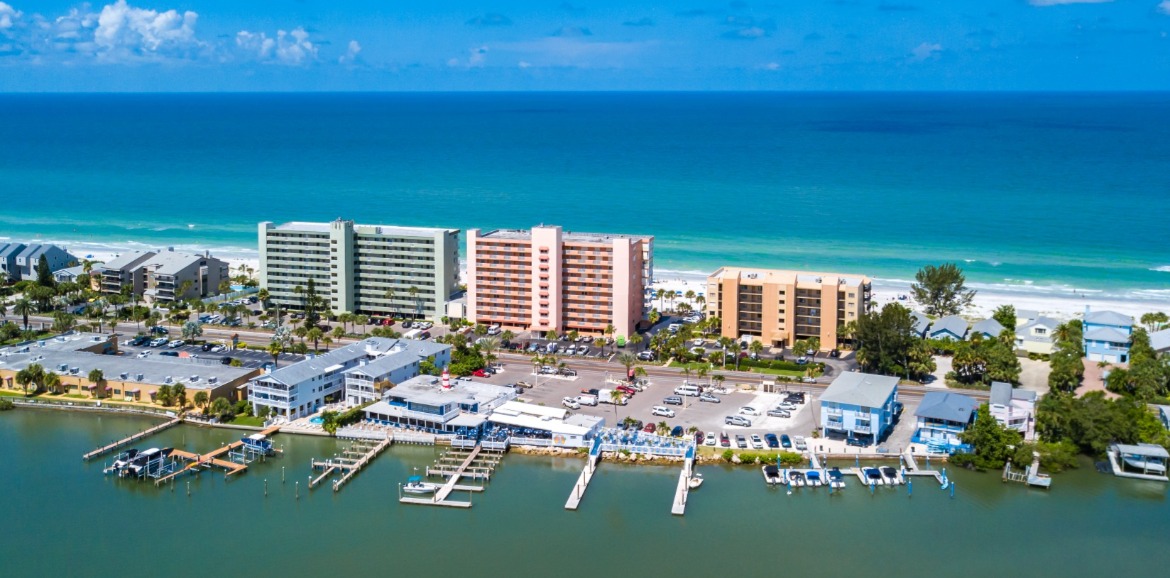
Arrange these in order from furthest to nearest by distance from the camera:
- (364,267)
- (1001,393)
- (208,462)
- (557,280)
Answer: (364,267) → (557,280) → (1001,393) → (208,462)

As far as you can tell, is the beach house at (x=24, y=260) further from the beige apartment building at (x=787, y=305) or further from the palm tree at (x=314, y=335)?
the beige apartment building at (x=787, y=305)

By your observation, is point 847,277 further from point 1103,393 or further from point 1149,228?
point 1149,228

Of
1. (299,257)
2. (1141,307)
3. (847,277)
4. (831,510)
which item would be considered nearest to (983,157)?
(1141,307)

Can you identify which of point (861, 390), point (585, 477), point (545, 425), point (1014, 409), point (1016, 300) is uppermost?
point (1016, 300)

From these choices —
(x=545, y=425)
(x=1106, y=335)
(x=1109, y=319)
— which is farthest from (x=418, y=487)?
(x=1109, y=319)

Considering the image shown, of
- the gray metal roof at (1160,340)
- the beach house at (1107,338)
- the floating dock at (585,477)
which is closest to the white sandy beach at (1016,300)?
the beach house at (1107,338)

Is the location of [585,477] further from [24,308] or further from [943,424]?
[24,308]

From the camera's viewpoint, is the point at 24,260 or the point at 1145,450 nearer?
the point at 1145,450
